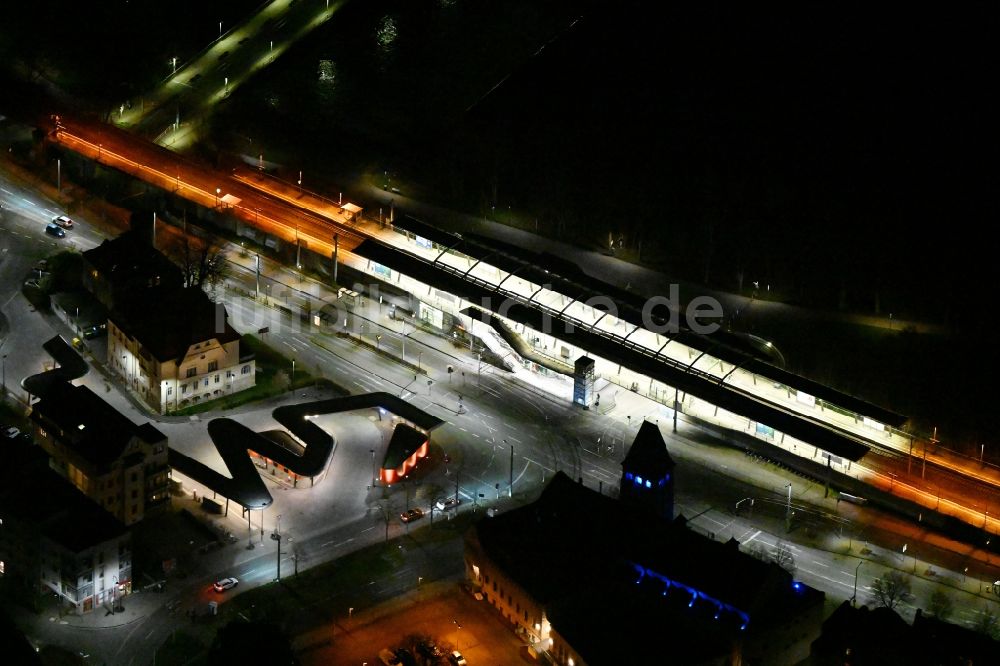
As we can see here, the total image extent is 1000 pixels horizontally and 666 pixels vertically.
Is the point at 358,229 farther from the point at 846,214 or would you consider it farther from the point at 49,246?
the point at 846,214

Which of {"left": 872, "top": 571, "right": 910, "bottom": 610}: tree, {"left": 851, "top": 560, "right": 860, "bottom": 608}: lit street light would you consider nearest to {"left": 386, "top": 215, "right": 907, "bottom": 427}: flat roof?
{"left": 851, "top": 560, "right": 860, "bottom": 608}: lit street light

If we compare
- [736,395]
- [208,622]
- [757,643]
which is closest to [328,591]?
[208,622]

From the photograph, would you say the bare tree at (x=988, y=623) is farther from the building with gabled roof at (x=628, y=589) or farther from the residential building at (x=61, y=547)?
the residential building at (x=61, y=547)

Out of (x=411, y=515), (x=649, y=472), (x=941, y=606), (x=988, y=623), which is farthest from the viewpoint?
(x=411, y=515)

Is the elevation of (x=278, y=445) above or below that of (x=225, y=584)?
above

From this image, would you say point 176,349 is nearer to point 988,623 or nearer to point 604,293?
point 604,293

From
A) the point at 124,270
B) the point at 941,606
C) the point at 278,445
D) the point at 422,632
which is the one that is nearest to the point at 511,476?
the point at 278,445
